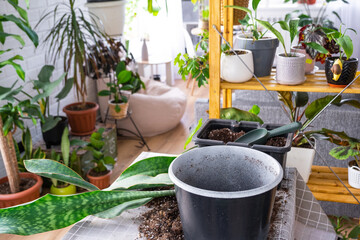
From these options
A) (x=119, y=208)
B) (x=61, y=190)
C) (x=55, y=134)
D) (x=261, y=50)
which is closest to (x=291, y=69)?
(x=261, y=50)

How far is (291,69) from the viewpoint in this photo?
59.6 inches

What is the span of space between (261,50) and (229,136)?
652 mm

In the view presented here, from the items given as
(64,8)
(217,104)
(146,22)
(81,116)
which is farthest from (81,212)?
(146,22)

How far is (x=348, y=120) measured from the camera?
93.1 inches

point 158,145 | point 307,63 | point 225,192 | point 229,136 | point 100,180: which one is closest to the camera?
point 225,192

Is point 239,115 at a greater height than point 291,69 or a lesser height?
lesser

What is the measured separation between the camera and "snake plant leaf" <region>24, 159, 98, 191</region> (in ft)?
2.77

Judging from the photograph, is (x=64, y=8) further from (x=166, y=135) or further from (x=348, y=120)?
(x=348, y=120)

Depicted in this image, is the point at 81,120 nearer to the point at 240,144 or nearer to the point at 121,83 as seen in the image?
the point at 121,83

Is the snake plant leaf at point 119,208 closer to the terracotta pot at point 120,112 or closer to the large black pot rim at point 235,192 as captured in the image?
the large black pot rim at point 235,192

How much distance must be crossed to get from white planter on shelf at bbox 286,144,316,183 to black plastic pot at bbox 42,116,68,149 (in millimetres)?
1810

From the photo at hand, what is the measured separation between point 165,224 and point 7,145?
5.79 feet

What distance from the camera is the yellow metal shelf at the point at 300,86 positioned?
150 cm

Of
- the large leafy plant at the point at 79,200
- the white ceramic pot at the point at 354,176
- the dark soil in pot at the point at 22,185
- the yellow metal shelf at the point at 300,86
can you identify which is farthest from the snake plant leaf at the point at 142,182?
the dark soil in pot at the point at 22,185
